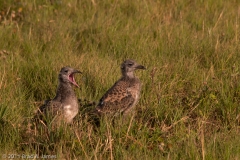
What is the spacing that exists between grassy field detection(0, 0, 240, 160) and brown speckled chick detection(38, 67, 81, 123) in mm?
196

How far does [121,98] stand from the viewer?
728 cm

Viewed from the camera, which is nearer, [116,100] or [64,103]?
[64,103]

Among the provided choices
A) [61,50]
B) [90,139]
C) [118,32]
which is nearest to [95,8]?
Answer: [118,32]

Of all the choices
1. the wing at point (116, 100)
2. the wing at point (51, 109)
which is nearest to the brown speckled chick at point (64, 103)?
the wing at point (51, 109)

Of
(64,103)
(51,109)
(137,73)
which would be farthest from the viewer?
(137,73)

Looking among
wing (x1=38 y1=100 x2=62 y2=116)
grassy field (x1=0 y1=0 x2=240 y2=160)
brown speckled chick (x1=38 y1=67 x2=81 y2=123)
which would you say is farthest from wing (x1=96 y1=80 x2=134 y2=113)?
wing (x1=38 y1=100 x2=62 y2=116)

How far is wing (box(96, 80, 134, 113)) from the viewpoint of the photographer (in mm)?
7137

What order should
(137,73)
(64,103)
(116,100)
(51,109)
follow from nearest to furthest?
1. (51,109)
2. (64,103)
3. (116,100)
4. (137,73)

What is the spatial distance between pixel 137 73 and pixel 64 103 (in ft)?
6.09

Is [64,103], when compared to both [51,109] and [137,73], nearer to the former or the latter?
[51,109]

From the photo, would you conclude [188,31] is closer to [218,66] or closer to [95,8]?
[218,66]

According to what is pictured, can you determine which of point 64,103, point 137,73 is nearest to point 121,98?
point 64,103

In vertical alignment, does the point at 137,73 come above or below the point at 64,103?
below

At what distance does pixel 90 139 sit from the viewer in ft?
20.8
